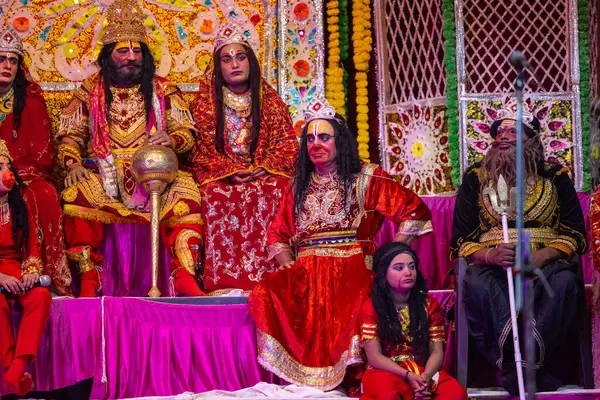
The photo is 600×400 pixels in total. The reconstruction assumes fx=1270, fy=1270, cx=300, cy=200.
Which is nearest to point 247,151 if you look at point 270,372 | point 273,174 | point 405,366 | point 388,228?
point 273,174

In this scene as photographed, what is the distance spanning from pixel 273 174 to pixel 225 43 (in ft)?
3.32

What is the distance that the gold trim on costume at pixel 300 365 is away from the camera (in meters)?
7.13

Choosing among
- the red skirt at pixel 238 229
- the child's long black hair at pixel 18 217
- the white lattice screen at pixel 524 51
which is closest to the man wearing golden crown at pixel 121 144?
the red skirt at pixel 238 229

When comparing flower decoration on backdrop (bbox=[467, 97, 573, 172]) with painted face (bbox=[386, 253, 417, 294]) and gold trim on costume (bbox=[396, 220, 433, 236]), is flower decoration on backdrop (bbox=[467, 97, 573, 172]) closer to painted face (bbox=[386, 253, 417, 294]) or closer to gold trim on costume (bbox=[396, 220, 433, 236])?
gold trim on costume (bbox=[396, 220, 433, 236])

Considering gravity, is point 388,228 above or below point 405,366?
above

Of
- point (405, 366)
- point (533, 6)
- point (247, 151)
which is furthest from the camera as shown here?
point (533, 6)

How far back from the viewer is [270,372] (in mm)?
7387

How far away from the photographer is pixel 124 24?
8836mm

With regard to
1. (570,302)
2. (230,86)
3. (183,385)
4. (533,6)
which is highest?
(533,6)

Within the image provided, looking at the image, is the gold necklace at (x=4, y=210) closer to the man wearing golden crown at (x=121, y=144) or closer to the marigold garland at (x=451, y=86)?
the man wearing golden crown at (x=121, y=144)

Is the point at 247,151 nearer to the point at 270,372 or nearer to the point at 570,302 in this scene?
the point at 270,372

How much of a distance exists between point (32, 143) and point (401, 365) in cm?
315

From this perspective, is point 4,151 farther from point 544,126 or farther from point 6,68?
point 544,126

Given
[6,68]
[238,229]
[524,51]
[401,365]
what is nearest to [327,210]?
[238,229]
